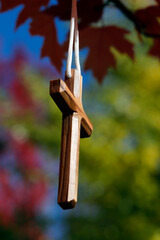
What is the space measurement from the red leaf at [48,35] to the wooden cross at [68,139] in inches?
22.2

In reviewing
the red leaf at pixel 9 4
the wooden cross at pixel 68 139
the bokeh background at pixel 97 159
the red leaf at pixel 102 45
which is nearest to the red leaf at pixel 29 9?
the red leaf at pixel 9 4

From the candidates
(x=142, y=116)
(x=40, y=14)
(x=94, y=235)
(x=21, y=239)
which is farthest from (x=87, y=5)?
(x=21, y=239)

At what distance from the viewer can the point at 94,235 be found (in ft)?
16.8

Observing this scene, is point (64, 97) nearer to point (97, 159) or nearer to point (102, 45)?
point (102, 45)

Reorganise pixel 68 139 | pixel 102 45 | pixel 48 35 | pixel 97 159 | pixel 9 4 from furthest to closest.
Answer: pixel 97 159 → pixel 102 45 → pixel 48 35 → pixel 9 4 → pixel 68 139

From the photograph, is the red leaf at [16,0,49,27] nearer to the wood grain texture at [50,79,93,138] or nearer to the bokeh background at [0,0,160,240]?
the wood grain texture at [50,79,93,138]

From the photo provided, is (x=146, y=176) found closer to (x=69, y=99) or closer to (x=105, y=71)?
(x=105, y=71)

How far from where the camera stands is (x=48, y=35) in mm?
1278

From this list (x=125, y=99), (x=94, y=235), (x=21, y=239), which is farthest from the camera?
(x=125, y=99)

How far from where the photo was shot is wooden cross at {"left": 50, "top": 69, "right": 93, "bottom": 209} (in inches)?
23.5

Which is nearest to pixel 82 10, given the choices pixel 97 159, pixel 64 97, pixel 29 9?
pixel 29 9

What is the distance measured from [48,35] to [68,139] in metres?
0.72

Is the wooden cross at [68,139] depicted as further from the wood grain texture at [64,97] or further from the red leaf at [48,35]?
the red leaf at [48,35]

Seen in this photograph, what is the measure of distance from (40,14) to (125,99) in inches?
197
